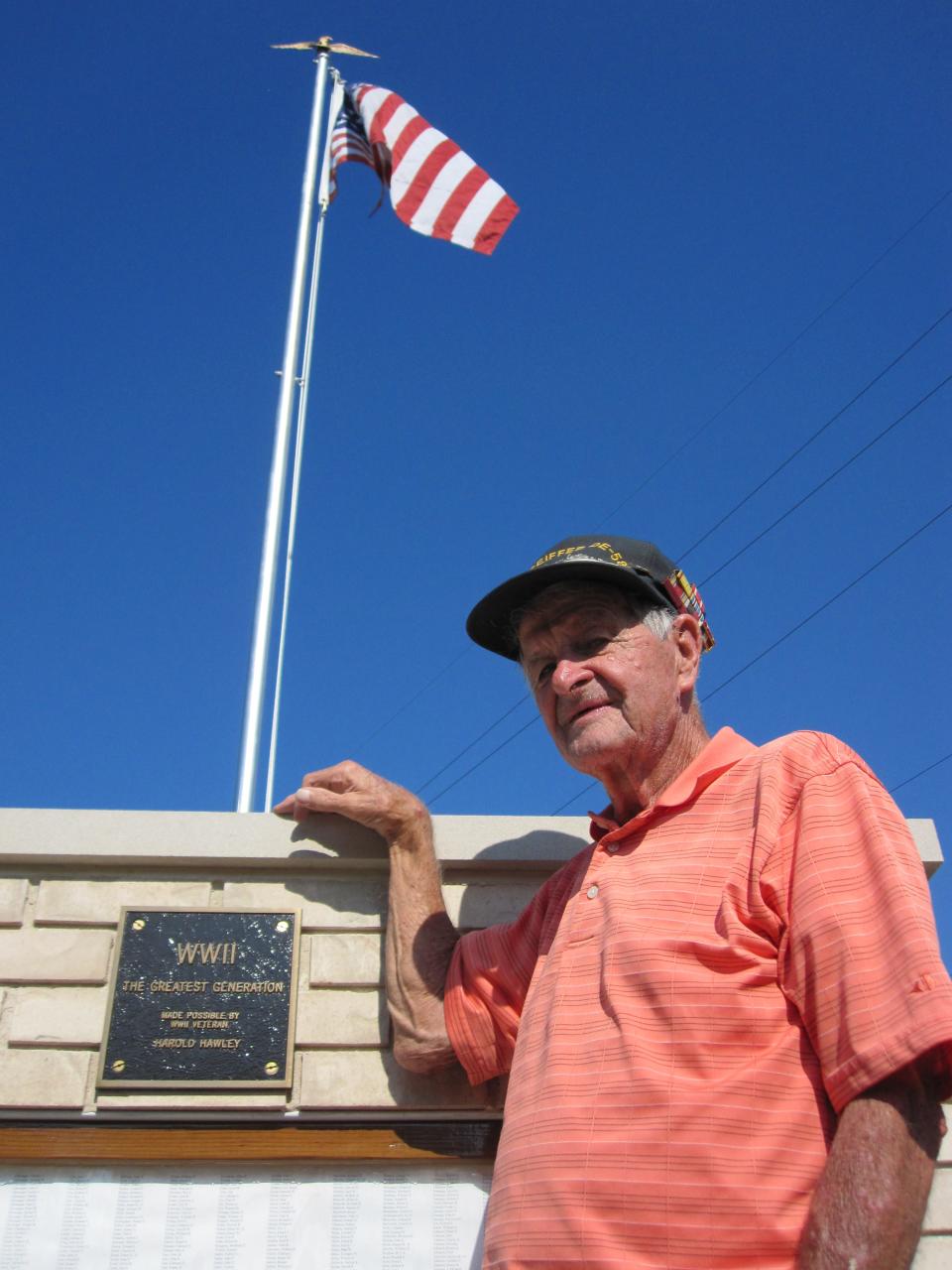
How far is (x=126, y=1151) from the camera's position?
9.64 feet

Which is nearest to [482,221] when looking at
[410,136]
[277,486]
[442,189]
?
[442,189]

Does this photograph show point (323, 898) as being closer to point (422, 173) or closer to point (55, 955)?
point (55, 955)

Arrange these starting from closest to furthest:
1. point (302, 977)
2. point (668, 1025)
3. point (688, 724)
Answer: point (668, 1025)
point (688, 724)
point (302, 977)

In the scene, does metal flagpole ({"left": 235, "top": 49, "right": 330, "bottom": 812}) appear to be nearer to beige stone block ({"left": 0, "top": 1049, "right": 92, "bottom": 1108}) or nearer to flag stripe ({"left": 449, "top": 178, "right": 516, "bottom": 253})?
flag stripe ({"left": 449, "top": 178, "right": 516, "bottom": 253})

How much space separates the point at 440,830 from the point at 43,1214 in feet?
4.74

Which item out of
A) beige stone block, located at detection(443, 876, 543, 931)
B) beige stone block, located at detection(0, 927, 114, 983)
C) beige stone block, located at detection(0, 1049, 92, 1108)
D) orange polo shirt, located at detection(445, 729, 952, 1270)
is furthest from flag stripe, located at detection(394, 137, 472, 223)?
orange polo shirt, located at detection(445, 729, 952, 1270)

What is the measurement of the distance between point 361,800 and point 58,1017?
1.01 m

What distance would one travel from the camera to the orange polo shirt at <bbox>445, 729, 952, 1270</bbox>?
1.82m

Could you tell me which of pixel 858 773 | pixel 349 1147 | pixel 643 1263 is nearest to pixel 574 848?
pixel 349 1147

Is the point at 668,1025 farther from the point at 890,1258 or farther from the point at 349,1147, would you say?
the point at 349,1147

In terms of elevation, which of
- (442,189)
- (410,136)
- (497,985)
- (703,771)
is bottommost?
(497,985)

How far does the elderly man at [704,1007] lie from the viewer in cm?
177

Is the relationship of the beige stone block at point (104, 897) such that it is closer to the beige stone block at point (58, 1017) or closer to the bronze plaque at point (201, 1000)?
the bronze plaque at point (201, 1000)

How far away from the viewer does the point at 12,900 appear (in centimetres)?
324
